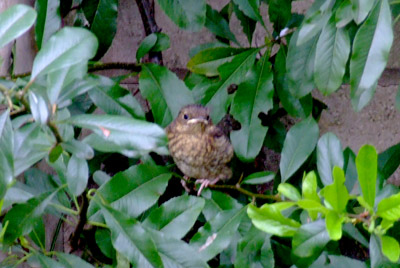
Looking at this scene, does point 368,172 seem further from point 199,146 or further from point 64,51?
point 199,146

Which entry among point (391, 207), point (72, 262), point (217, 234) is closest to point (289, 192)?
point (391, 207)

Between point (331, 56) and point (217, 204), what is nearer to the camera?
point (331, 56)

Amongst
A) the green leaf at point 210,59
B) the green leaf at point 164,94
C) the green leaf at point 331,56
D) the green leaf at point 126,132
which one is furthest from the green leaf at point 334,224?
the green leaf at point 210,59

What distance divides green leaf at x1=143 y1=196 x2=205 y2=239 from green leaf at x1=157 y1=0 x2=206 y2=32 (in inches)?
17.4

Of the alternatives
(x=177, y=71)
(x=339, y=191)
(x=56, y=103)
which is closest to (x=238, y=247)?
(x=339, y=191)

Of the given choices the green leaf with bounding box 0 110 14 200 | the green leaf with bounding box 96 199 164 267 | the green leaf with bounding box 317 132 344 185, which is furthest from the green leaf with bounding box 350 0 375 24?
the green leaf with bounding box 0 110 14 200

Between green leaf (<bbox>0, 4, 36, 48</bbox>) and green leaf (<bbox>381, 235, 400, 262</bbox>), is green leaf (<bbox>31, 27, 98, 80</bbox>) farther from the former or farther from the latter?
green leaf (<bbox>381, 235, 400, 262</bbox>)

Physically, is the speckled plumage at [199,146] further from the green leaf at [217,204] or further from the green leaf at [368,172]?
the green leaf at [368,172]

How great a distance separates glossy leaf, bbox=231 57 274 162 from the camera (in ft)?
5.34

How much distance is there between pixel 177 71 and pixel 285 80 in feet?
1.56

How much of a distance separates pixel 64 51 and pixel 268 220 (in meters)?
0.46

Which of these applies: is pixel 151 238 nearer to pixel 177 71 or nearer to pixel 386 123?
pixel 177 71

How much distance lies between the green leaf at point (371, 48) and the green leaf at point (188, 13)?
17.9 inches

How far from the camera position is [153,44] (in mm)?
1773
